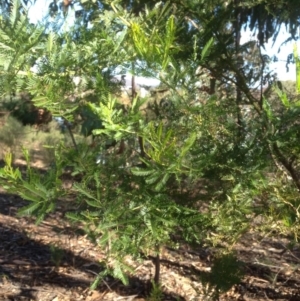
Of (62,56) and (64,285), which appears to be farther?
(64,285)

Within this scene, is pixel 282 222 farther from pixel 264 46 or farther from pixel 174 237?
pixel 264 46

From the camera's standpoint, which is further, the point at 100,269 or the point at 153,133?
the point at 100,269

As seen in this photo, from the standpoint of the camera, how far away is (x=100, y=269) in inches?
192

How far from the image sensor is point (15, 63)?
201 cm

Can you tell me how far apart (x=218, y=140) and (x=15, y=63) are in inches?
36.8

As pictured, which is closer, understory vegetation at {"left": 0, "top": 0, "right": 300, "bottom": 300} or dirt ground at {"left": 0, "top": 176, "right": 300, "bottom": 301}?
understory vegetation at {"left": 0, "top": 0, "right": 300, "bottom": 300}

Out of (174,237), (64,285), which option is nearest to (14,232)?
(64,285)

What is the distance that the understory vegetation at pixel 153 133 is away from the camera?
2039 mm

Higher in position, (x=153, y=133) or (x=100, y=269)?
(x=153, y=133)

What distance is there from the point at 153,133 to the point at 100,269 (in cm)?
314

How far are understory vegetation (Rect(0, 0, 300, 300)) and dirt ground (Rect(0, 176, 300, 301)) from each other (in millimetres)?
1253

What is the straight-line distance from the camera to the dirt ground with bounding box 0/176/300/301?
4371 millimetres

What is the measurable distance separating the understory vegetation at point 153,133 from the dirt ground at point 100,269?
1253 millimetres

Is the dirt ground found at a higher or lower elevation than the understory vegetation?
lower
